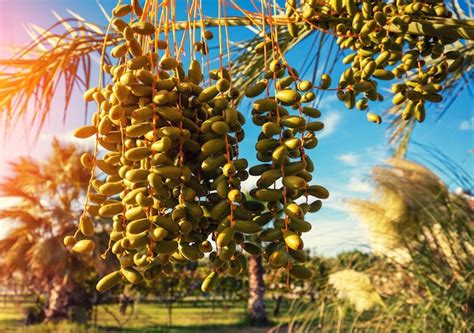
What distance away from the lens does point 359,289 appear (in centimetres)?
215

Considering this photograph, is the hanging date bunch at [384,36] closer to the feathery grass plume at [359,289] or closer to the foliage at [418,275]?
the foliage at [418,275]

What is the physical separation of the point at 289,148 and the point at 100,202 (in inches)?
7.1

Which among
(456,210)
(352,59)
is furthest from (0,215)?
(352,59)

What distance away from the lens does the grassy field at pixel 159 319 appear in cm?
1306

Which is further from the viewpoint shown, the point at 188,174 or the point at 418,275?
the point at 418,275

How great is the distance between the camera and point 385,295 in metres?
2.12

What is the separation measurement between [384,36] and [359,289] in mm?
1610

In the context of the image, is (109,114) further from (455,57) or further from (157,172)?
(455,57)

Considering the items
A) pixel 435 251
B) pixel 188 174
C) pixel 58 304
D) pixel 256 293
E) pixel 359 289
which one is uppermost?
pixel 256 293

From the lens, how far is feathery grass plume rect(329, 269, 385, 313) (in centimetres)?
215

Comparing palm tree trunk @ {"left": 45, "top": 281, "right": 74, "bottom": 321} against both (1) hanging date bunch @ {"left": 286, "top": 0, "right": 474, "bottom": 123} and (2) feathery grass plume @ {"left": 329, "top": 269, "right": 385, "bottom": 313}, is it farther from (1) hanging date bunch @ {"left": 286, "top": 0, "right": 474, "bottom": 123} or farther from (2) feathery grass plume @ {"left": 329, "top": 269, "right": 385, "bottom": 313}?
(1) hanging date bunch @ {"left": 286, "top": 0, "right": 474, "bottom": 123}

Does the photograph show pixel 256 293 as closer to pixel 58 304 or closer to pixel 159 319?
pixel 159 319

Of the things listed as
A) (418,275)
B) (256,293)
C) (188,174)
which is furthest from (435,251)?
(256,293)

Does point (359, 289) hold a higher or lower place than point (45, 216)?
lower
